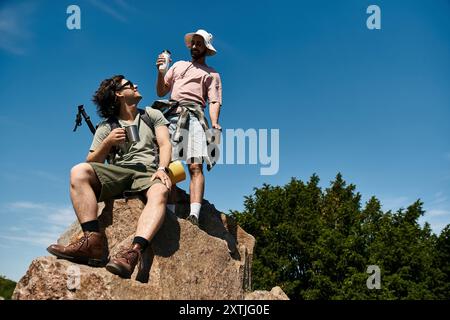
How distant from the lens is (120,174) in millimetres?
5113

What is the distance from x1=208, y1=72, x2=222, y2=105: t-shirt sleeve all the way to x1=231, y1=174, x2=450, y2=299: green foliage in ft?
74.8

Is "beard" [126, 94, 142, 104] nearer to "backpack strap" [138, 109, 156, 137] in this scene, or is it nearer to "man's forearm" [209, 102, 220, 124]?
"backpack strap" [138, 109, 156, 137]

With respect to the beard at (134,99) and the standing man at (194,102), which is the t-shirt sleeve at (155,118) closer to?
the beard at (134,99)

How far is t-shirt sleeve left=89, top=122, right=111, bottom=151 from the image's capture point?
5.54 meters

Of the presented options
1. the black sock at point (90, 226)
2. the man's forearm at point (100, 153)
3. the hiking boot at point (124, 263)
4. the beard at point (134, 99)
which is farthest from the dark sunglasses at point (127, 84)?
the hiking boot at point (124, 263)

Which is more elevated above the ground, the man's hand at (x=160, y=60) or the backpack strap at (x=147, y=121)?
the man's hand at (x=160, y=60)

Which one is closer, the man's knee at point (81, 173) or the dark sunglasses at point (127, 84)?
the man's knee at point (81, 173)

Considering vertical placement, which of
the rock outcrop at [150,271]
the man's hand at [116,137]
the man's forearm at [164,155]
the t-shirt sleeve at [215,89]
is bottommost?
the rock outcrop at [150,271]

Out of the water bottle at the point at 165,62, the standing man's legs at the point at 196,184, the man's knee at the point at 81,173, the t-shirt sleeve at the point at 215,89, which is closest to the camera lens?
the man's knee at the point at 81,173

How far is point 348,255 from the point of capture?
2916 centimetres

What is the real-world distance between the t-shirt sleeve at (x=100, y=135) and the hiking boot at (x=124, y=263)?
1.64m

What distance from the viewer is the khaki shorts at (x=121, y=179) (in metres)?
5.00

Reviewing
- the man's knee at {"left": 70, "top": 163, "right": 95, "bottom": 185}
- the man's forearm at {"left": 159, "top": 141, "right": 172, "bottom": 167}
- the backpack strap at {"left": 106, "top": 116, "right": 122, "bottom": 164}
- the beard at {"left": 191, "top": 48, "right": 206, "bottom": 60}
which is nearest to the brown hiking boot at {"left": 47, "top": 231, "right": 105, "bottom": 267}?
the man's knee at {"left": 70, "top": 163, "right": 95, "bottom": 185}
